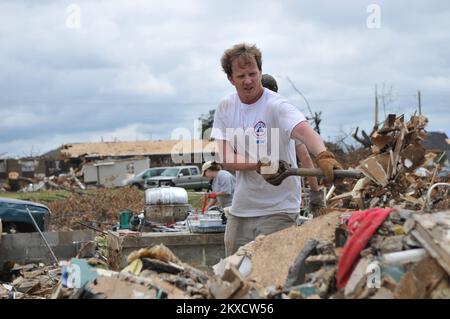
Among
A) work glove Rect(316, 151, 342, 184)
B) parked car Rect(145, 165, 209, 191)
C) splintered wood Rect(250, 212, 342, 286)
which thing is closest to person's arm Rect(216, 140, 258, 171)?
work glove Rect(316, 151, 342, 184)

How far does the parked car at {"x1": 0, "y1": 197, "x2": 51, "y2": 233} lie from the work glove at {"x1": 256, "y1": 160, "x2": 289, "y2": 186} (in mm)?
6807

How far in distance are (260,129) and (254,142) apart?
10cm

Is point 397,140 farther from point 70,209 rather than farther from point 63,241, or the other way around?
point 70,209

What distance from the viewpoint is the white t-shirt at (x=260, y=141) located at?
464 cm

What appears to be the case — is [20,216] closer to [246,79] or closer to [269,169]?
[246,79]

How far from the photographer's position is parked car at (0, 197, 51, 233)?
1035 centimetres

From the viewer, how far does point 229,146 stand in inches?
185

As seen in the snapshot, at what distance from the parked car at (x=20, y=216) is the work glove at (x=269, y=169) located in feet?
22.3

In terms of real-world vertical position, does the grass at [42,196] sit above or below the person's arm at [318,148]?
below

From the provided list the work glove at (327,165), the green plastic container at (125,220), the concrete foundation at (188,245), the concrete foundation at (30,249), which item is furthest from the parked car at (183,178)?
the work glove at (327,165)

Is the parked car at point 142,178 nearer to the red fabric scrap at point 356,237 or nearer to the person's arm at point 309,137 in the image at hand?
the person's arm at point 309,137

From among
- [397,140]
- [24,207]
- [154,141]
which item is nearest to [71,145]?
[154,141]

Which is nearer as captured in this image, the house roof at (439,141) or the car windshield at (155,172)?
the car windshield at (155,172)
